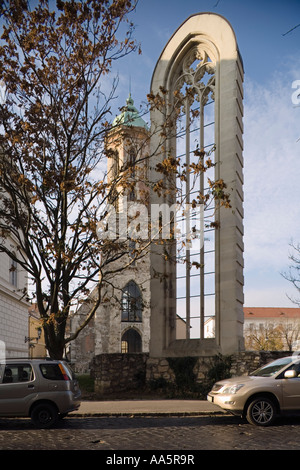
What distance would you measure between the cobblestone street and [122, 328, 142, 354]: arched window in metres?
40.3

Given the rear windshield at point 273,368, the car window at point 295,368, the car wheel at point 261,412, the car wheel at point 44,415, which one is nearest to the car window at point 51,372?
the car wheel at point 44,415

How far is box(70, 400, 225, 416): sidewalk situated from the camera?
13859 millimetres

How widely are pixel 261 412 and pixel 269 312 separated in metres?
118

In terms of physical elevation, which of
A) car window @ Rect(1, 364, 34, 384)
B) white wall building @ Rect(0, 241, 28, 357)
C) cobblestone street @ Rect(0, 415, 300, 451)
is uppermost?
white wall building @ Rect(0, 241, 28, 357)

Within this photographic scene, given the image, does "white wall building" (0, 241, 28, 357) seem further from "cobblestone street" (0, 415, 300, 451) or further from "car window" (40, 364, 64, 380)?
"cobblestone street" (0, 415, 300, 451)

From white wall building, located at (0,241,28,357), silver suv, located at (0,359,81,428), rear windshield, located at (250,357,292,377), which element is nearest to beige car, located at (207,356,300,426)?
rear windshield, located at (250,357,292,377)

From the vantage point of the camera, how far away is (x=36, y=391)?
1229cm

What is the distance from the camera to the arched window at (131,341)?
175 ft

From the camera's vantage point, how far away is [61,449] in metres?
9.08

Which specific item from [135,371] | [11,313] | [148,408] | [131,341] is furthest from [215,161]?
[131,341]

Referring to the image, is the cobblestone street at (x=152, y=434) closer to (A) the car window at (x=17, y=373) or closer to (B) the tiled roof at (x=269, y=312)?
(A) the car window at (x=17, y=373)

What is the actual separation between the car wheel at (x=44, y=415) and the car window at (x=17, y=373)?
2.13ft
